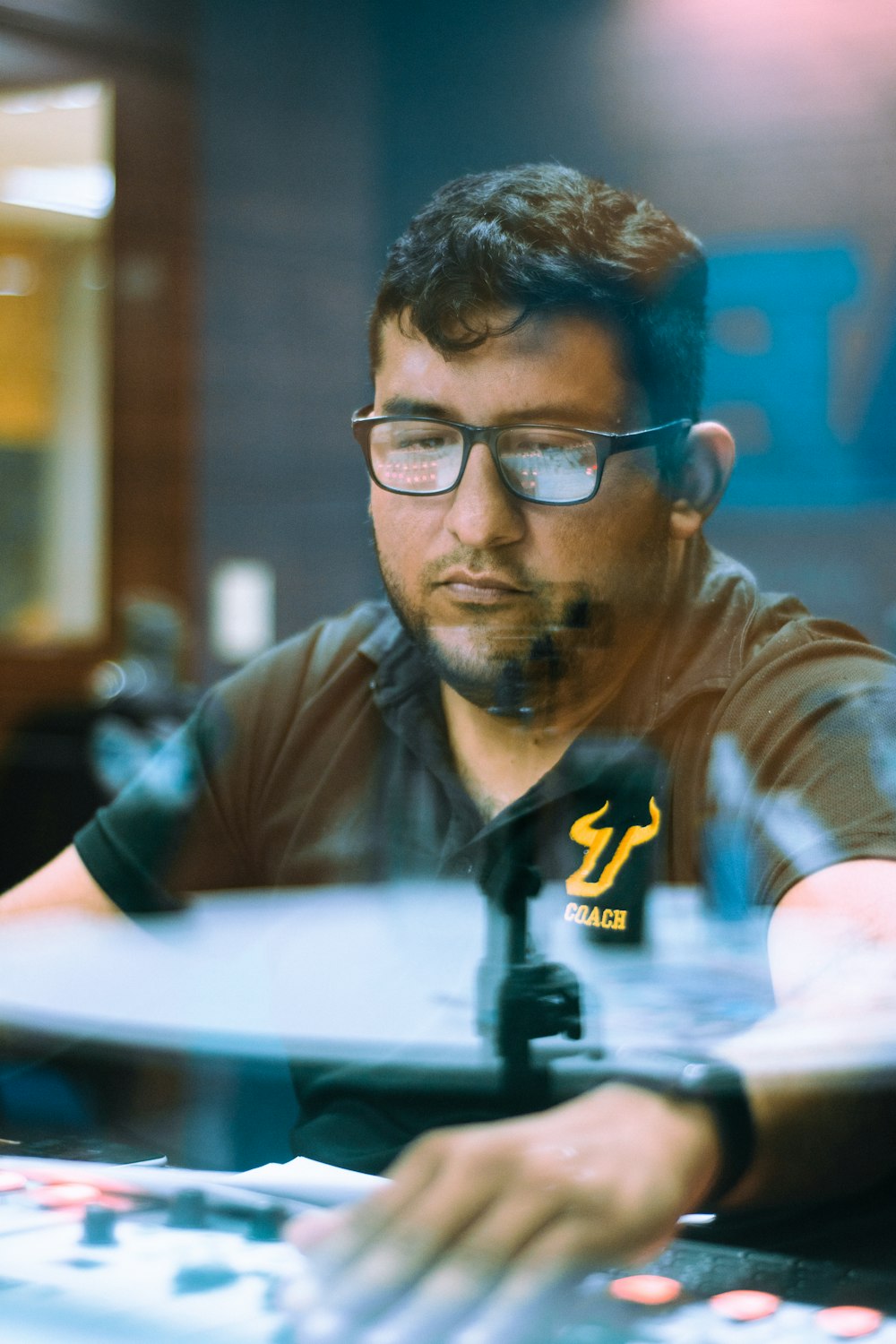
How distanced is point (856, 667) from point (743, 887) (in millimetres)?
139

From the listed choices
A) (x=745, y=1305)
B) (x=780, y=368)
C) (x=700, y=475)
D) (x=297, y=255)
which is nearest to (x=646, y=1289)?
(x=745, y=1305)

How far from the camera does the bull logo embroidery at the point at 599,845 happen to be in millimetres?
786

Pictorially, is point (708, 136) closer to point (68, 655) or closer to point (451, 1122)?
point (451, 1122)

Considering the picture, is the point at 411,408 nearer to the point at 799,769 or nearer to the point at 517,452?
the point at 517,452

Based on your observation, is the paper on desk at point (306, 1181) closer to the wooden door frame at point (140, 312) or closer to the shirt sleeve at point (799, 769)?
the shirt sleeve at point (799, 769)

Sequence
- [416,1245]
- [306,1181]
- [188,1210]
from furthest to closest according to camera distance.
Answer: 1. [306,1181]
2. [188,1210]
3. [416,1245]

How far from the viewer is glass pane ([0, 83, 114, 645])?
1625mm

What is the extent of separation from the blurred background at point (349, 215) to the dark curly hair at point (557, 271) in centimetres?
3

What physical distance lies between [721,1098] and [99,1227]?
0.84ft

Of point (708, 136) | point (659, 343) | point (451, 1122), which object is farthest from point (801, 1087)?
point (708, 136)

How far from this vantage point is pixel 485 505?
75 cm

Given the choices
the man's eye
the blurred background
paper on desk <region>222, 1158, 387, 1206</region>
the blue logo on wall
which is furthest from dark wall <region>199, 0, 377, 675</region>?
paper on desk <region>222, 1158, 387, 1206</region>

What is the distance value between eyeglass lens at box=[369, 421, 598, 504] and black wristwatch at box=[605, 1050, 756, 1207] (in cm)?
31

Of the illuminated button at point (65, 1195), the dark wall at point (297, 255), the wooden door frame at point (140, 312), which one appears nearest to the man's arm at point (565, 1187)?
the illuminated button at point (65, 1195)
